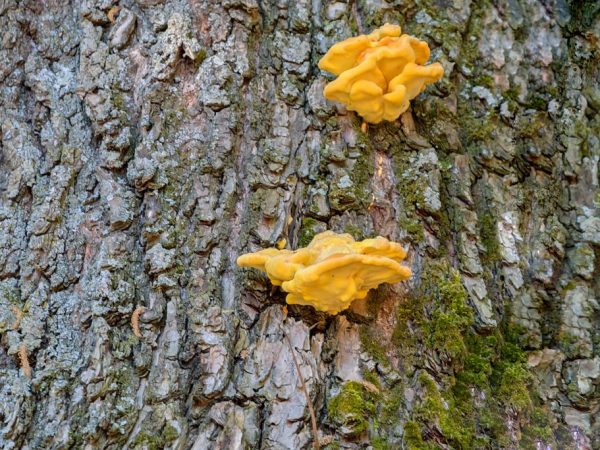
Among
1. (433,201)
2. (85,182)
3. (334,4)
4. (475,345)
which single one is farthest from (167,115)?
(475,345)

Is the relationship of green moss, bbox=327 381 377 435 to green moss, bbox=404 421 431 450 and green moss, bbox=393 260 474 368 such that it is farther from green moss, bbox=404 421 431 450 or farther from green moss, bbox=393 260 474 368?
green moss, bbox=393 260 474 368

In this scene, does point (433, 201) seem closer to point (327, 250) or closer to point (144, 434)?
point (327, 250)

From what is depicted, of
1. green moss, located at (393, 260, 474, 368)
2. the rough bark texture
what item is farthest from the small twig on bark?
green moss, located at (393, 260, 474, 368)

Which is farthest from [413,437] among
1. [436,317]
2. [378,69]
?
[378,69]

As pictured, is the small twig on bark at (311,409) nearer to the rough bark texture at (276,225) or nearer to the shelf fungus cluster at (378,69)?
the rough bark texture at (276,225)

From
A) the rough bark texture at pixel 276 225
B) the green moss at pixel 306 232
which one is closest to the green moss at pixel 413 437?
the rough bark texture at pixel 276 225
